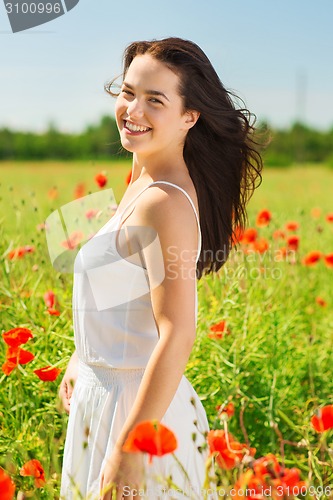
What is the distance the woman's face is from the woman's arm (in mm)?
160

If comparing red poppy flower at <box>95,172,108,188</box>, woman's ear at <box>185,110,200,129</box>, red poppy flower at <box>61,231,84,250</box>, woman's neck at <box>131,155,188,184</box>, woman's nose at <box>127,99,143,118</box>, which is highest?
woman's nose at <box>127,99,143,118</box>

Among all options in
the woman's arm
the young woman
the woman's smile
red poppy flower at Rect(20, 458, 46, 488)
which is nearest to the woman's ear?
the young woman

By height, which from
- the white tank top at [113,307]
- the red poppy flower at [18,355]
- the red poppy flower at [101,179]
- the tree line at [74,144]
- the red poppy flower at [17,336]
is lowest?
the tree line at [74,144]

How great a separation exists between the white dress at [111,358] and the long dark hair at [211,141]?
0.22 m

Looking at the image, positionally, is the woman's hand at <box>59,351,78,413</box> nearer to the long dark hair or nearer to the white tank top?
the white tank top

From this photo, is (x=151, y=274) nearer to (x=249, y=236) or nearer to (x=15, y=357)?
(x=15, y=357)

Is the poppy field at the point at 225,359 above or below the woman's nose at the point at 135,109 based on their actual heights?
below

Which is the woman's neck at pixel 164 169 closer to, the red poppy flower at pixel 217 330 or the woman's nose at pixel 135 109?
the woman's nose at pixel 135 109

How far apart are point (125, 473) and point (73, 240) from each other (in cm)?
146

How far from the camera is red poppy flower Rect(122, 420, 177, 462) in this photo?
105 centimetres

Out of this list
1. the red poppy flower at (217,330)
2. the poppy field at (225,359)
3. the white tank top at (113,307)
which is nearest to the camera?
the white tank top at (113,307)

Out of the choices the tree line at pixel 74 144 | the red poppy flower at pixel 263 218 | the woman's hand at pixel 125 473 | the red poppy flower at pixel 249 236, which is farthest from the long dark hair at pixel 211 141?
the tree line at pixel 74 144

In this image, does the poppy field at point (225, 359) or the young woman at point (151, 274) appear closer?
the young woman at point (151, 274)

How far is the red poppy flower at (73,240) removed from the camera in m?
2.64
